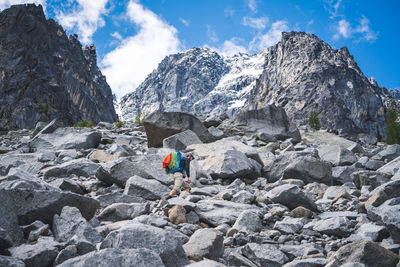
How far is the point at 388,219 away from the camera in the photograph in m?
4.86

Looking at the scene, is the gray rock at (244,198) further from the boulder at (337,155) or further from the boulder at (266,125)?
the boulder at (266,125)

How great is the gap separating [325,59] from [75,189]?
19519 cm

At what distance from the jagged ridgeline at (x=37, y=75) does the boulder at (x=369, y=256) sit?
8597 centimetres

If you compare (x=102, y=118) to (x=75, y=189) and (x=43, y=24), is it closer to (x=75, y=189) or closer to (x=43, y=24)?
(x=43, y=24)

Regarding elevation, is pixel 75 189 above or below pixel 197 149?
below

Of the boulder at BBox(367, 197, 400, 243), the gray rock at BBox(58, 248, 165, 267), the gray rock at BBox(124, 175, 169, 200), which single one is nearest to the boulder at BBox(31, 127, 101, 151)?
the gray rock at BBox(124, 175, 169, 200)

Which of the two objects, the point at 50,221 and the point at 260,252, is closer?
the point at 260,252

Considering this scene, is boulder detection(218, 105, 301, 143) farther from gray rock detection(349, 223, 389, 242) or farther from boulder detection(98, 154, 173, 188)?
gray rock detection(349, 223, 389, 242)

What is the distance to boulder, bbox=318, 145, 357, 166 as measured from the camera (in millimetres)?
13914

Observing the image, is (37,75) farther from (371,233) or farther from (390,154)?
(371,233)

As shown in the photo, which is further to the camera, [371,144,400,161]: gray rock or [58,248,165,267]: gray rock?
[371,144,400,161]: gray rock

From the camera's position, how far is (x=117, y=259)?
10.3 ft

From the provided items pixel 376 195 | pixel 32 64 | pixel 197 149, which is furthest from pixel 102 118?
pixel 376 195

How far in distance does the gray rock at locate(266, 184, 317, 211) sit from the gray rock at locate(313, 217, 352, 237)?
149 cm
